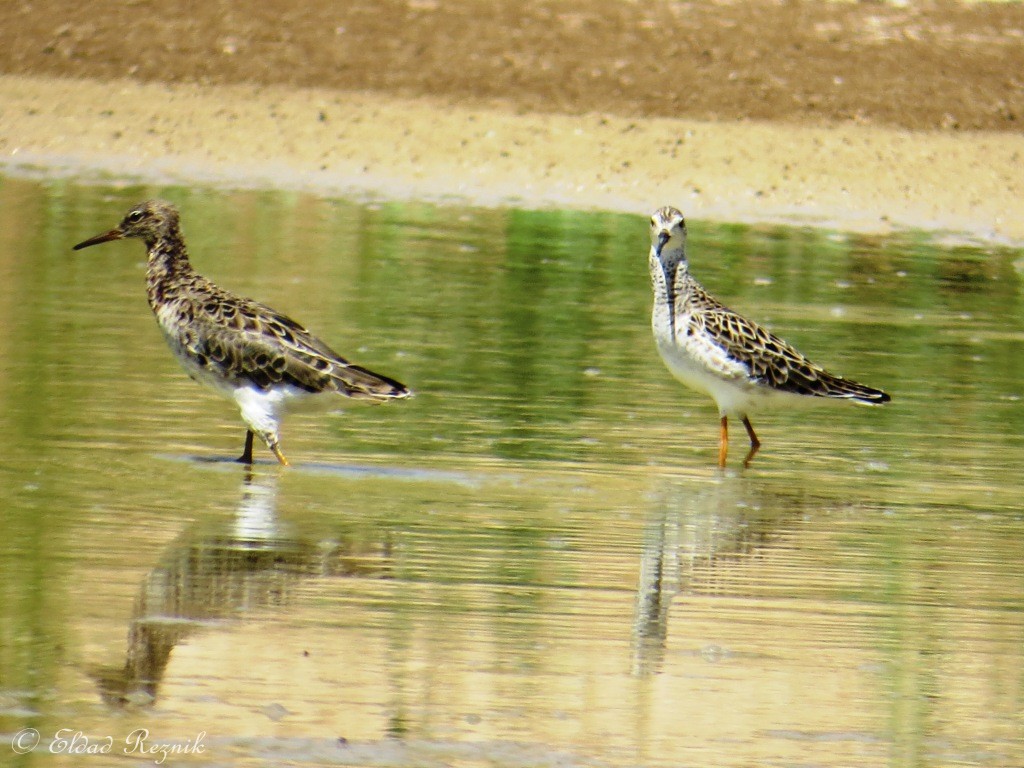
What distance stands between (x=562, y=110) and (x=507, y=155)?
187 cm

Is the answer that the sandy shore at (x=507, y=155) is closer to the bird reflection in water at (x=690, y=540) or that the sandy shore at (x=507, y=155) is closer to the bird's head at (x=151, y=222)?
the bird's head at (x=151, y=222)

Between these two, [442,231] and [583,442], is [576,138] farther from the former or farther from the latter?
[583,442]

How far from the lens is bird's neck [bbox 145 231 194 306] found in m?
10.9

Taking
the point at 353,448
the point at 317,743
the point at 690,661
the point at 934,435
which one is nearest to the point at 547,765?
the point at 317,743

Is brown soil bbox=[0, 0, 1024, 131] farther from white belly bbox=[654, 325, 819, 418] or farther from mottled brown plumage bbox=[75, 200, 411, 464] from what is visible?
mottled brown plumage bbox=[75, 200, 411, 464]

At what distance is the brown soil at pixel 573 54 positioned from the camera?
24.9 meters

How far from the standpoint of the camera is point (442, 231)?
1933 cm

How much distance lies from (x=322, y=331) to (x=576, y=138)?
32.6ft

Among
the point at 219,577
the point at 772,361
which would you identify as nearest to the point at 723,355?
the point at 772,361

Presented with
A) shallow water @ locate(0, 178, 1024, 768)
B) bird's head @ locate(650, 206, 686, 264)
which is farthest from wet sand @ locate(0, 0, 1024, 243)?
bird's head @ locate(650, 206, 686, 264)

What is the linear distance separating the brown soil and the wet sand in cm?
4

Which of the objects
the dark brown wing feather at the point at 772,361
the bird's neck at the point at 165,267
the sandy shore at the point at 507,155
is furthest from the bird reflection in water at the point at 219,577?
the sandy shore at the point at 507,155

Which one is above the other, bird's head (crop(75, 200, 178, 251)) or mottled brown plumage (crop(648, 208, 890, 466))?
bird's head (crop(75, 200, 178, 251))

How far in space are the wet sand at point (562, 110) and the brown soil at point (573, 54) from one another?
37 millimetres
